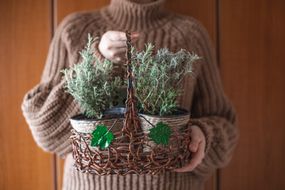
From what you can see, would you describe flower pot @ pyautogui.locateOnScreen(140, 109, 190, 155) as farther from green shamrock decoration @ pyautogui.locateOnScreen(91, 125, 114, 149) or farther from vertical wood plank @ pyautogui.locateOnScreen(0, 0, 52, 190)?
vertical wood plank @ pyautogui.locateOnScreen(0, 0, 52, 190)

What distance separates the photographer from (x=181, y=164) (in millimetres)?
530

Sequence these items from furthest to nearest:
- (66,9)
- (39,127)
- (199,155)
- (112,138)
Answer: (66,9)
(39,127)
(199,155)
(112,138)

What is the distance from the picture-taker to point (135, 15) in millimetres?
774

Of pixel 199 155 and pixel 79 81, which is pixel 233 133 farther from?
pixel 79 81

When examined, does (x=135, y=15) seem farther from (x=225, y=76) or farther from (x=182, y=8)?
(x=225, y=76)

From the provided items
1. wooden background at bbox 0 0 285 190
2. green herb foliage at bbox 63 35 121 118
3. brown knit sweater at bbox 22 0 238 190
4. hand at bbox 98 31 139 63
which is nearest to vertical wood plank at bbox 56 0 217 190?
wooden background at bbox 0 0 285 190

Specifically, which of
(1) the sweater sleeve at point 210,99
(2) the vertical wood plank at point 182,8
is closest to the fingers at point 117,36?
(1) the sweater sleeve at point 210,99

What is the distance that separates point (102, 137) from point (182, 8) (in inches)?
24.1

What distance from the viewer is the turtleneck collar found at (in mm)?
767

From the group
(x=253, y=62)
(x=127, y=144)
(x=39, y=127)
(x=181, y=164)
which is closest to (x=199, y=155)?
(x=181, y=164)

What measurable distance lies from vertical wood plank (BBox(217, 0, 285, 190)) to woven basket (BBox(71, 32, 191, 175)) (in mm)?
566

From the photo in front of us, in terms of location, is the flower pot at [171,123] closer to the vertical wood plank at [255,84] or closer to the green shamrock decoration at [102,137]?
the green shamrock decoration at [102,137]

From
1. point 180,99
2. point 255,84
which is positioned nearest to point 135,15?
point 180,99

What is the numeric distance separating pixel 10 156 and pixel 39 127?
0.31m
